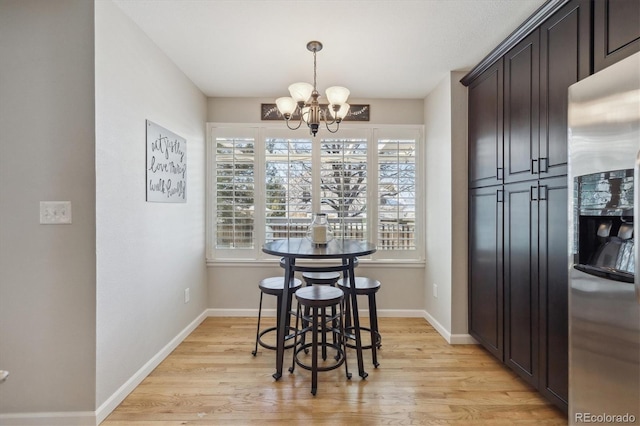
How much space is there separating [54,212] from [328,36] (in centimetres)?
206

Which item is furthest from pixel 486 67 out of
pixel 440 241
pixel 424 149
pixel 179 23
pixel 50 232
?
pixel 50 232

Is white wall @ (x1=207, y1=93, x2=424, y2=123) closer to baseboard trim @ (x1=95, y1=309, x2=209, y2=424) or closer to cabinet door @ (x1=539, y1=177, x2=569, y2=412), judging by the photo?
cabinet door @ (x1=539, y1=177, x2=569, y2=412)

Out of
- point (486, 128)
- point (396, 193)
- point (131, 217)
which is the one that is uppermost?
point (486, 128)

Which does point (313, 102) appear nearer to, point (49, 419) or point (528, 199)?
point (528, 199)

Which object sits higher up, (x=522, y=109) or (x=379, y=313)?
(x=522, y=109)

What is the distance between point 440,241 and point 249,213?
6.63ft

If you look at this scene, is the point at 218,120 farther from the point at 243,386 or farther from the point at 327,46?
the point at 243,386

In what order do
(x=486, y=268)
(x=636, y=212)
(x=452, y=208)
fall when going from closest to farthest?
1. (x=636, y=212)
2. (x=486, y=268)
3. (x=452, y=208)

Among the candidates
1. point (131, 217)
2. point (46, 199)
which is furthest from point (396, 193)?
point (46, 199)

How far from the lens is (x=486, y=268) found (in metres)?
2.52

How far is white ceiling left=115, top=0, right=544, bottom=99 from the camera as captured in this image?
1942 mm

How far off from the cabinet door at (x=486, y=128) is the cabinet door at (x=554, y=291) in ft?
1.85

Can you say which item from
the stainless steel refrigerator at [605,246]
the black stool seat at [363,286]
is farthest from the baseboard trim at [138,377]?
the stainless steel refrigerator at [605,246]

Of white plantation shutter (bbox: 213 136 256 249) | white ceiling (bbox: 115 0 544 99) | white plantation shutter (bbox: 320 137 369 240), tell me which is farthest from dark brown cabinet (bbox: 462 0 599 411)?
white plantation shutter (bbox: 213 136 256 249)
